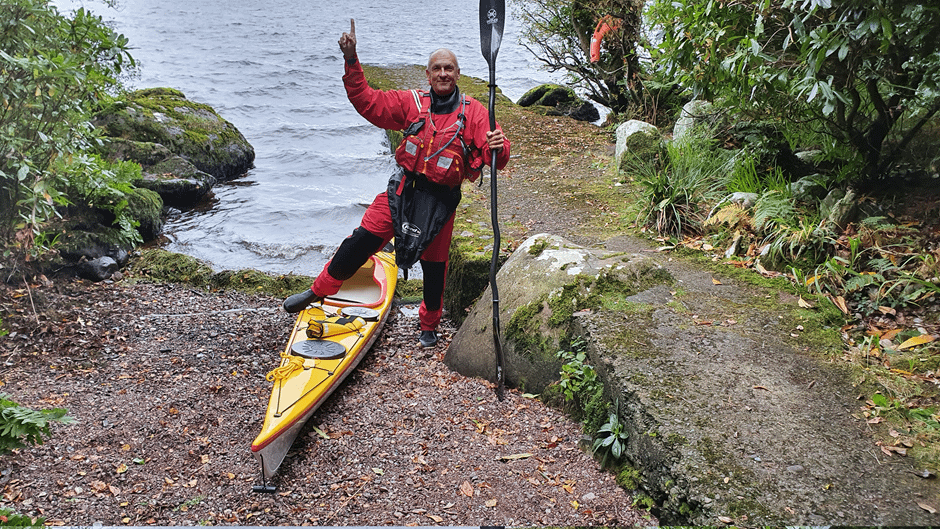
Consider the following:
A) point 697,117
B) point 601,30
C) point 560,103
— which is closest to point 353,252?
point 697,117

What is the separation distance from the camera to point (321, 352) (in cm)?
424

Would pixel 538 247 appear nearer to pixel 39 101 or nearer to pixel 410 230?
pixel 410 230

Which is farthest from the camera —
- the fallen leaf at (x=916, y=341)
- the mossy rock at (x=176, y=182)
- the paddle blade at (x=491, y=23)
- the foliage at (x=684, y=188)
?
the mossy rock at (x=176, y=182)

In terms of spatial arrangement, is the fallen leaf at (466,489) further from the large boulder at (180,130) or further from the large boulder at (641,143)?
the large boulder at (180,130)

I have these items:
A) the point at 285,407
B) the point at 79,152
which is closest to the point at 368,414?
the point at 285,407

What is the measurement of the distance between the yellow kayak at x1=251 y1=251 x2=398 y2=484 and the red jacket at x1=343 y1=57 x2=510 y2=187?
4.55 feet

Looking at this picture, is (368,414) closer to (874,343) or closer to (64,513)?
(64,513)

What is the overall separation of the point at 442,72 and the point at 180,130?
24.4 feet

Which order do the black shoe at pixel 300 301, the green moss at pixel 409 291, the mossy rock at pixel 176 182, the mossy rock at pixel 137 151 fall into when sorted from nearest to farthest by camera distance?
the black shoe at pixel 300 301 < the green moss at pixel 409 291 < the mossy rock at pixel 137 151 < the mossy rock at pixel 176 182

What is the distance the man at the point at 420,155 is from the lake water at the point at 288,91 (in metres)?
3.38

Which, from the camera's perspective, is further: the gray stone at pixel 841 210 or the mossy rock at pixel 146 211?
the mossy rock at pixel 146 211

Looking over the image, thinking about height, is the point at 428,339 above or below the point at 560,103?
below

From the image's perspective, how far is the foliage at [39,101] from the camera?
13.2ft

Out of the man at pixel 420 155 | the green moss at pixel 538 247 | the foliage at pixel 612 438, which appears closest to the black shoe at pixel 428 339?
the man at pixel 420 155
